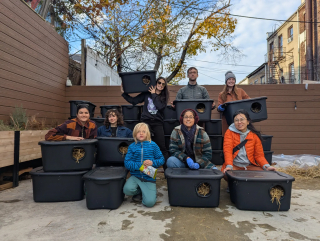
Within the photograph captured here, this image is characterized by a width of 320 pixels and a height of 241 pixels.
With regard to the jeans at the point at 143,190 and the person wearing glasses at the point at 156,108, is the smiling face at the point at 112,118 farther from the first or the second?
the jeans at the point at 143,190

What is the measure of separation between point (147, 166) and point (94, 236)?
0.96 metres

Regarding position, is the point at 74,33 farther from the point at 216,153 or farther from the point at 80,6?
the point at 216,153

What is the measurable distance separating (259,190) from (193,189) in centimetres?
70

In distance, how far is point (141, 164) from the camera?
106 inches

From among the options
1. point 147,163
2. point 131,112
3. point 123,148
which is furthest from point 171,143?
point 131,112

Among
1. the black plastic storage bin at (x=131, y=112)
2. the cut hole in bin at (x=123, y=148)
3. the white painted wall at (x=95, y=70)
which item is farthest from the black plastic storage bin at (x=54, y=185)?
the white painted wall at (x=95, y=70)

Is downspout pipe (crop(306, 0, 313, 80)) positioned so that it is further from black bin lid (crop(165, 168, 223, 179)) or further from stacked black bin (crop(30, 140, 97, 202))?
stacked black bin (crop(30, 140, 97, 202))

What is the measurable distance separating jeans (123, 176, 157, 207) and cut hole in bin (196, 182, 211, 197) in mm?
511

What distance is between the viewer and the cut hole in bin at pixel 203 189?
2521 millimetres

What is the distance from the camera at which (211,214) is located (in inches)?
94.0

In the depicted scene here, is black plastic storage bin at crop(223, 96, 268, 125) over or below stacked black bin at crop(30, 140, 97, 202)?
over

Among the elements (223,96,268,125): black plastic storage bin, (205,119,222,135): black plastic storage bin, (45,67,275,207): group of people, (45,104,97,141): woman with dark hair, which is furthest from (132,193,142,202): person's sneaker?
(205,119,222,135): black plastic storage bin

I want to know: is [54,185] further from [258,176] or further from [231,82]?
[231,82]

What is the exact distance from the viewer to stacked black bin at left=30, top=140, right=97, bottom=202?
2750mm
